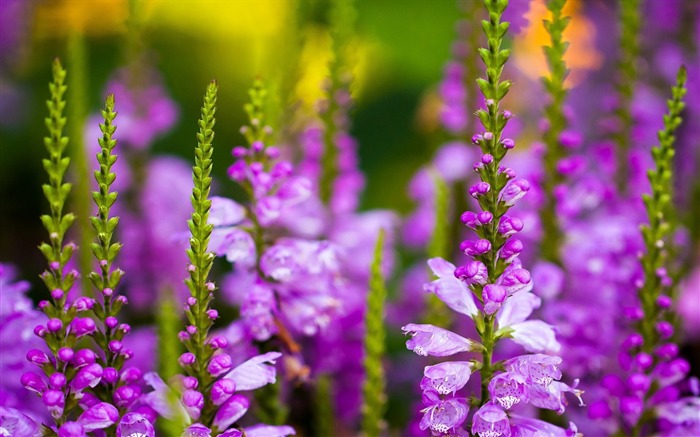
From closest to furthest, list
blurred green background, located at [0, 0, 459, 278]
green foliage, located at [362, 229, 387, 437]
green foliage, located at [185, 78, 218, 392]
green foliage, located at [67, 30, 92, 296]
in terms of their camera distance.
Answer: green foliage, located at [185, 78, 218, 392] → green foliage, located at [362, 229, 387, 437] → green foliage, located at [67, 30, 92, 296] → blurred green background, located at [0, 0, 459, 278]

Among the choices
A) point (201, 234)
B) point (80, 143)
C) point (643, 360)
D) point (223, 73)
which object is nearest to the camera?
point (201, 234)

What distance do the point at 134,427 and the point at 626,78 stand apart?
42 centimetres

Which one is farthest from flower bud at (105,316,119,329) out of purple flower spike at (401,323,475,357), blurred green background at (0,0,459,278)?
blurred green background at (0,0,459,278)

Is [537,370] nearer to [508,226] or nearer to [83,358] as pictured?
Result: [508,226]

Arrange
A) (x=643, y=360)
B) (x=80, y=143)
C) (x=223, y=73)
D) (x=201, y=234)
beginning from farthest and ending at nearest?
(x=223, y=73)
(x=80, y=143)
(x=643, y=360)
(x=201, y=234)

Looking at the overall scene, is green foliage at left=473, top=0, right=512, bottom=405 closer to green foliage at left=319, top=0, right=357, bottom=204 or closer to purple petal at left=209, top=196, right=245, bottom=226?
purple petal at left=209, top=196, right=245, bottom=226

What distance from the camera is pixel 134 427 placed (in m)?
0.36

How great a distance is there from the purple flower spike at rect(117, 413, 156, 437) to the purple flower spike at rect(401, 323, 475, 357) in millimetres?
105

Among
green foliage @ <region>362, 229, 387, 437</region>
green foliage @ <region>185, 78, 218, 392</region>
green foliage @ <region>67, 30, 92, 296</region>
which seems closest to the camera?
green foliage @ <region>185, 78, 218, 392</region>

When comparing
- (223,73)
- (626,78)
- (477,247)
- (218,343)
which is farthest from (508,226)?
(223,73)

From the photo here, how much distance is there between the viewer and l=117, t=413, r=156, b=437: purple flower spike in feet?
1.16

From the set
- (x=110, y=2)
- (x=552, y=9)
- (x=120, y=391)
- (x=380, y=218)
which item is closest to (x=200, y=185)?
(x=120, y=391)

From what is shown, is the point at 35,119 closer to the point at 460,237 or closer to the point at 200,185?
the point at 460,237

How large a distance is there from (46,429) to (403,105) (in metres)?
0.80
